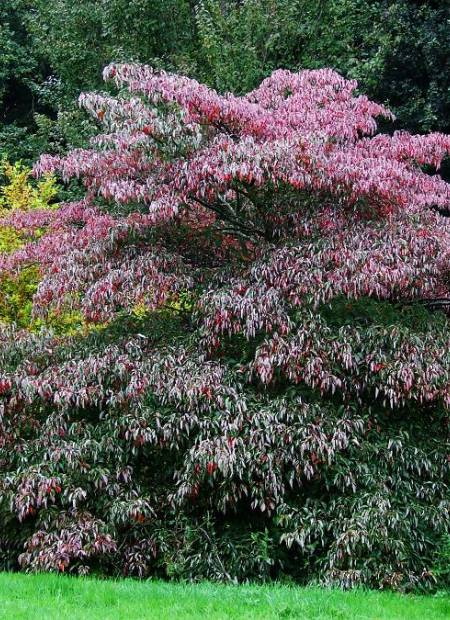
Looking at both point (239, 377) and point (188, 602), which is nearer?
point (188, 602)

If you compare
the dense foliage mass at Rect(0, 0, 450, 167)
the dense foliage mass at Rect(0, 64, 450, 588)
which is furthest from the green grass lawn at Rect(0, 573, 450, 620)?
the dense foliage mass at Rect(0, 0, 450, 167)

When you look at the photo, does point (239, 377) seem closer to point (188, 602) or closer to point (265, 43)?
point (188, 602)

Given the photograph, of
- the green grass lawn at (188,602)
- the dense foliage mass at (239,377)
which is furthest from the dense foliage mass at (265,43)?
the green grass lawn at (188,602)

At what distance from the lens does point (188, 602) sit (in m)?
4.25

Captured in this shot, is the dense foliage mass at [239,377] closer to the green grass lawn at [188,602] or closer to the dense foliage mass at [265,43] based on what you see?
the green grass lawn at [188,602]

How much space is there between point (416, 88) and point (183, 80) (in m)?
8.79

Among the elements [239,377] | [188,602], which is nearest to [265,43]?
[239,377]

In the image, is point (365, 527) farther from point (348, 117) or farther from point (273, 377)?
point (348, 117)

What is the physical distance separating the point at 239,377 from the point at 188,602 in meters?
1.70

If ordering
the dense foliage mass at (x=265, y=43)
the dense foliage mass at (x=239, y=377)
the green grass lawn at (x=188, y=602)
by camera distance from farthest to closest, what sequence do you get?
the dense foliage mass at (x=265, y=43) < the dense foliage mass at (x=239, y=377) < the green grass lawn at (x=188, y=602)

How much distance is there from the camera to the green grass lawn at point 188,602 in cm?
402

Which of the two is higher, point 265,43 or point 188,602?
point 265,43

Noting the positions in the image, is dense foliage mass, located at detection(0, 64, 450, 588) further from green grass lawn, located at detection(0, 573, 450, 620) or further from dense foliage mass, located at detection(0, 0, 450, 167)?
dense foliage mass, located at detection(0, 0, 450, 167)

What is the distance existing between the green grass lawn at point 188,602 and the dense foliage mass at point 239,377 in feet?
1.11
